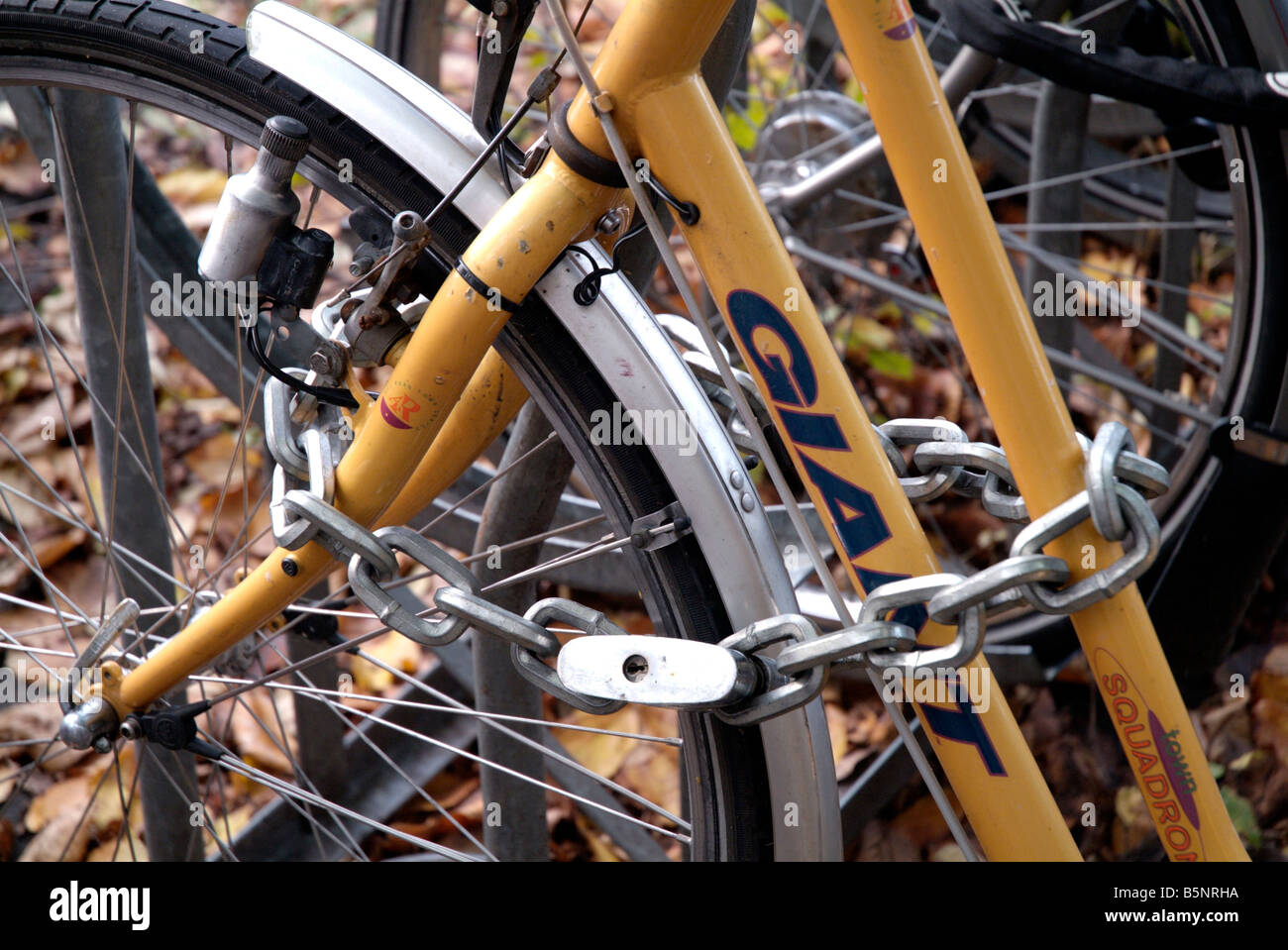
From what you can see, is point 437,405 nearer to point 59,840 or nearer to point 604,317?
point 604,317

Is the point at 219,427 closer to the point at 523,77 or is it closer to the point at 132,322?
the point at 132,322

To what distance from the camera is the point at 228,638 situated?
3.04 ft

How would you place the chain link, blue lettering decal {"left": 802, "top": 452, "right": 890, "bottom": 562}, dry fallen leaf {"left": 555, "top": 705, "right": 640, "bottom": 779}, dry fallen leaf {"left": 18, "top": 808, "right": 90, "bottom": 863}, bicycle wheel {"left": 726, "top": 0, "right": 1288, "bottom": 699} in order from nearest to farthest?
the chain link
blue lettering decal {"left": 802, "top": 452, "right": 890, "bottom": 562}
bicycle wheel {"left": 726, "top": 0, "right": 1288, "bottom": 699}
dry fallen leaf {"left": 18, "top": 808, "right": 90, "bottom": 863}
dry fallen leaf {"left": 555, "top": 705, "right": 640, "bottom": 779}

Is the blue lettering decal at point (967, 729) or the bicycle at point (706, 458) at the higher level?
the bicycle at point (706, 458)

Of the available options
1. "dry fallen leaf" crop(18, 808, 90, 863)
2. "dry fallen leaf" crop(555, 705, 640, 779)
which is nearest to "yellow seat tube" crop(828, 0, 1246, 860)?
"dry fallen leaf" crop(555, 705, 640, 779)

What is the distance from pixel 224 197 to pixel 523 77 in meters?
2.36

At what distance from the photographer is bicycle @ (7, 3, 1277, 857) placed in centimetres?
71

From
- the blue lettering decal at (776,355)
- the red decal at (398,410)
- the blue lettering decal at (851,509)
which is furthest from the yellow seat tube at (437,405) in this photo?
the blue lettering decal at (851,509)

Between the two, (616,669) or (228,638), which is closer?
(616,669)

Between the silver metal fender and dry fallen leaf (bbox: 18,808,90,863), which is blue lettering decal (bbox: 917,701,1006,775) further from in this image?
dry fallen leaf (bbox: 18,808,90,863)

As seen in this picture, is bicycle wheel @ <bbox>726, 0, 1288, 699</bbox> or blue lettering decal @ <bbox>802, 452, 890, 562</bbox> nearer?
blue lettering decal @ <bbox>802, 452, 890, 562</bbox>

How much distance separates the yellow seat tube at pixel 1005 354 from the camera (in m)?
0.69

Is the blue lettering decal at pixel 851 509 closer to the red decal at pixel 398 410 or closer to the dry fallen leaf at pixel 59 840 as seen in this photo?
the red decal at pixel 398 410
